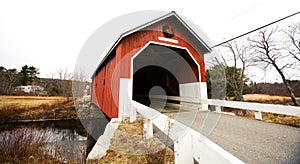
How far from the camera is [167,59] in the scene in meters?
10.3

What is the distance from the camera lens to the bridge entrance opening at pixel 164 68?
329 inches

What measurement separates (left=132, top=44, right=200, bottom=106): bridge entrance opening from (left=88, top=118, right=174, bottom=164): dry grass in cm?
409

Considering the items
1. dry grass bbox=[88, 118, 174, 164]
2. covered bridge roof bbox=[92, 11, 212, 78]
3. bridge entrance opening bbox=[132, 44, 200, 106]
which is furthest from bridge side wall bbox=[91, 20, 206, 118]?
dry grass bbox=[88, 118, 174, 164]

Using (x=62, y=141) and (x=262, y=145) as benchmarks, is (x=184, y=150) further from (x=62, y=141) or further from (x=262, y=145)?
(x=62, y=141)

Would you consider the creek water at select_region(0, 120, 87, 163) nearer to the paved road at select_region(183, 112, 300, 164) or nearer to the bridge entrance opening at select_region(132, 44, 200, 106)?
the paved road at select_region(183, 112, 300, 164)

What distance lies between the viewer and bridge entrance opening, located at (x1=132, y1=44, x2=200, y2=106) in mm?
8352

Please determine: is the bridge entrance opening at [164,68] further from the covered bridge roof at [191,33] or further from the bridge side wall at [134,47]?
the covered bridge roof at [191,33]

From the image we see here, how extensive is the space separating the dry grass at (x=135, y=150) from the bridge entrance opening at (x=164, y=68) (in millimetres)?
4091

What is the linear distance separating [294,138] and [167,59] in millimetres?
8077

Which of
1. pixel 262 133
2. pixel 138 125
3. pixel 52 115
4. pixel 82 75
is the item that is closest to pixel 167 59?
pixel 138 125

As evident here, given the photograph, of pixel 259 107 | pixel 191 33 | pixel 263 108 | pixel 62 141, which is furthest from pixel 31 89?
pixel 263 108

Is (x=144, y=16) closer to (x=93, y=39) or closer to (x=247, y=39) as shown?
(x=93, y=39)

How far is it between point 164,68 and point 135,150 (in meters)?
8.80

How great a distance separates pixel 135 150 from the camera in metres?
3.33
